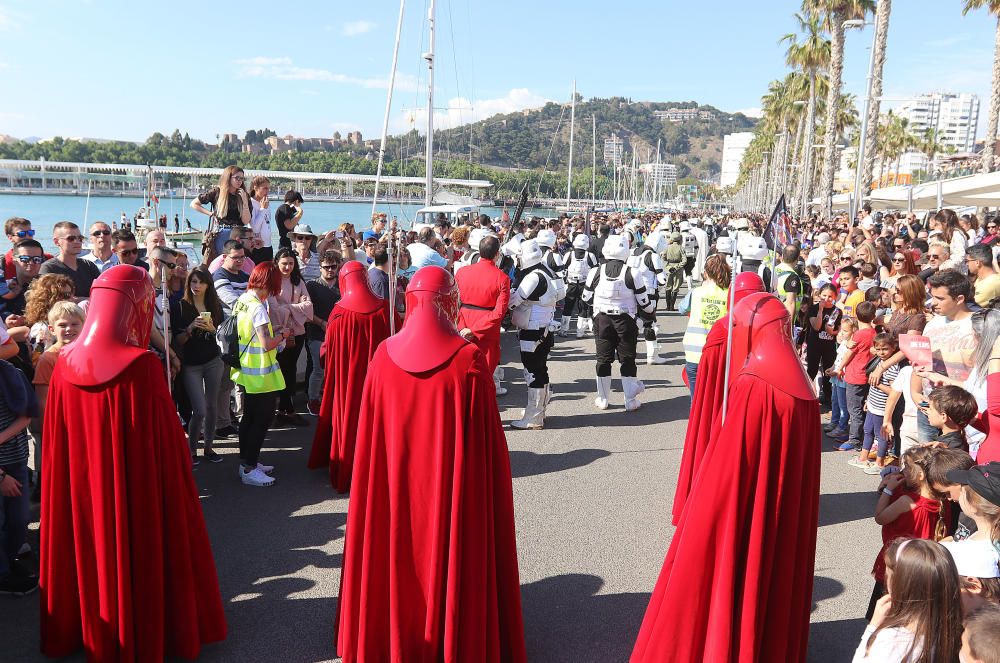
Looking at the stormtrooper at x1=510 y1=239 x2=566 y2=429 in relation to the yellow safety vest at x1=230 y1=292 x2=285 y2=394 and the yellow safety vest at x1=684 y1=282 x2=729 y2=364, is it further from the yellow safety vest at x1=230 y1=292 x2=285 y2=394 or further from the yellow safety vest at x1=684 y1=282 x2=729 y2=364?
the yellow safety vest at x1=230 y1=292 x2=285 y2=394

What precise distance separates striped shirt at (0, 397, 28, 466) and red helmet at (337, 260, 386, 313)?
2.68 meters

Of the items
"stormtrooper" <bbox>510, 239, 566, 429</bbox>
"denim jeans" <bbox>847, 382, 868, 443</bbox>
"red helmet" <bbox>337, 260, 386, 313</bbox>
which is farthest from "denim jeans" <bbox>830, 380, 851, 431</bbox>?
"red helmet" <bbox>337, 260, 386, 313</bbox>

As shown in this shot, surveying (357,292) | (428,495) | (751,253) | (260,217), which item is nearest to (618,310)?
(751,253)

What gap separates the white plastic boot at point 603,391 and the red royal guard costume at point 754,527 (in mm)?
5501

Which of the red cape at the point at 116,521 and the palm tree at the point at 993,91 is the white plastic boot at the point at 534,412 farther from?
the palm tree at the point at 993,91

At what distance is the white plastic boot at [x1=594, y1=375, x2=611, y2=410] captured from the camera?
28.8 feet

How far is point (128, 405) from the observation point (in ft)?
11.0

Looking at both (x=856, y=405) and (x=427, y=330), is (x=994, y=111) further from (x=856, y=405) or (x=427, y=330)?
(x=427, y=330)

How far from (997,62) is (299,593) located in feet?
92.0

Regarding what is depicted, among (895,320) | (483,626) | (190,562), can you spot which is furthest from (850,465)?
(190,562)

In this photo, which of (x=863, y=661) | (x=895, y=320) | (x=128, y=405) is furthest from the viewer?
(x=895, y=320)

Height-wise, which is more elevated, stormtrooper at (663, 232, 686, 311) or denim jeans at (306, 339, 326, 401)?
stormtrooper at (663, 232, 686, 311)

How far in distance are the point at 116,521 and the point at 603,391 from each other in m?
6.21

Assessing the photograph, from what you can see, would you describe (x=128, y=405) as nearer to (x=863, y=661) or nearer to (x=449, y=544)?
(x=449, y=544)
